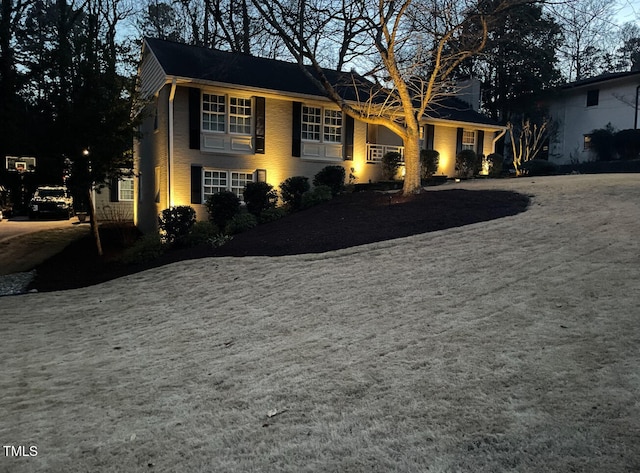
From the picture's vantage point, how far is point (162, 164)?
1625 centimetres

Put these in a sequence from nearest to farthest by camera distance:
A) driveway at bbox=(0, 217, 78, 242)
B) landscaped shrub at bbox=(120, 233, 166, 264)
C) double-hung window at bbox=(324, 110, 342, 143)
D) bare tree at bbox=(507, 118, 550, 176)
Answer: landscaped shrub at bbox=(120, 233, 166, 264)
double-hung window at bbox=(324, 110, 342, 143)
driveway at bbox=(0, 217, 78, 242)
bare tree at bbox=(507, 118, 550, 176)

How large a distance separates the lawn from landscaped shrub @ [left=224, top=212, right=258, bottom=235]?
5.29 m

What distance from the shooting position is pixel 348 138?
18734 mm

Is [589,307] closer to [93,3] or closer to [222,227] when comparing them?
[222,227]

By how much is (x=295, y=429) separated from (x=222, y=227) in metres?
11.6

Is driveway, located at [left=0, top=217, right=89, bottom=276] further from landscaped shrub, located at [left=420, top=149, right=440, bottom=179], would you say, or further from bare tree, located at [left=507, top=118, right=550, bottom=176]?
bare tree, located at [left=507, top=118, right=550, bottom=176]

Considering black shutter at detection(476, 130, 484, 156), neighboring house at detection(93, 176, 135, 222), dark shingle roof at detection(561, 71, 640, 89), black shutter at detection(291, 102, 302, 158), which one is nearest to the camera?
black shutter at detection(291, 102, 302, 158)

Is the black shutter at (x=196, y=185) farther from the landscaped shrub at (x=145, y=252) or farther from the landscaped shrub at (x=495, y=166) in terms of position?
the landscaped shrub at (x=495, y=166)

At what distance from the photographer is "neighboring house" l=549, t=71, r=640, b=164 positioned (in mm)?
28625

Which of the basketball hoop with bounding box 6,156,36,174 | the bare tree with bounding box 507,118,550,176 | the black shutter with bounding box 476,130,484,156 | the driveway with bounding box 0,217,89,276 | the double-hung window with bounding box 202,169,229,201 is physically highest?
the bare tree with bounding box 507,118,550,176

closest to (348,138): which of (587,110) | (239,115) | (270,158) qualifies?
(270,158)

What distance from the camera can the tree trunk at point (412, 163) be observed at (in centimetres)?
1332

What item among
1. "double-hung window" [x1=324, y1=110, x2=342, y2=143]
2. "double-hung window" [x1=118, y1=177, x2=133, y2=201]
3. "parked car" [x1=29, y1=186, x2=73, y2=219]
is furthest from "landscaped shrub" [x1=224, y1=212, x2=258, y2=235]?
"parked car" [x1=29, y1=186, x2=73, y2=219]

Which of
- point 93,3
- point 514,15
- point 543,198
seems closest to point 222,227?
point 543,198
